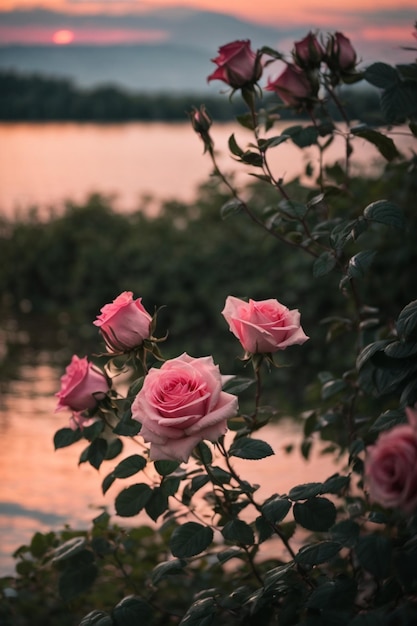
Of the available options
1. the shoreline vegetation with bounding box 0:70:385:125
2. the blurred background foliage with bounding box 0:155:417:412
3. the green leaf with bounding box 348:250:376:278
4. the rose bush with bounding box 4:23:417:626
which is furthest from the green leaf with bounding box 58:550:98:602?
the shoreline vegetation with bounding box 0:70:385:125

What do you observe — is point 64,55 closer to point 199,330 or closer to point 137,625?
point 199,330

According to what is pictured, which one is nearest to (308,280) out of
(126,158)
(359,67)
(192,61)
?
(192,61)

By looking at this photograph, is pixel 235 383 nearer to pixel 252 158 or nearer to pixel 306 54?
pixel 252 158

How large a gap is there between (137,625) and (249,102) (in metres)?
0.82

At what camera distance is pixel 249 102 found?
144 centimetres

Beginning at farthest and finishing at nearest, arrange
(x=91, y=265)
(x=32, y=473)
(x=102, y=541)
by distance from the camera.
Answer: (x=91, y=265), (x=32, y=473), (x=102, y=541)

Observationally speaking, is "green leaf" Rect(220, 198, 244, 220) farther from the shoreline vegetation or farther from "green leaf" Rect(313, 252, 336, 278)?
the shoreline vegetation

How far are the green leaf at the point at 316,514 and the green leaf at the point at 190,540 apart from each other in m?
0.12

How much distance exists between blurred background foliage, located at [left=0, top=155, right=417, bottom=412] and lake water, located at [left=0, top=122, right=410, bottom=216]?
14.7 inches

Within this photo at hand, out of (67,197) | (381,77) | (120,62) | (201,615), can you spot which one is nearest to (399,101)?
(381,77)

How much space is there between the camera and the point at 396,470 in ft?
2.35

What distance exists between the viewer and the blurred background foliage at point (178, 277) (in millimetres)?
3682

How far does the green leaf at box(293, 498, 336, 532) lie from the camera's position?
1.16 metres

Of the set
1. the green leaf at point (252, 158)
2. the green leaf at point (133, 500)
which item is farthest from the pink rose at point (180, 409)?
the green leaf at point (252, 158)
